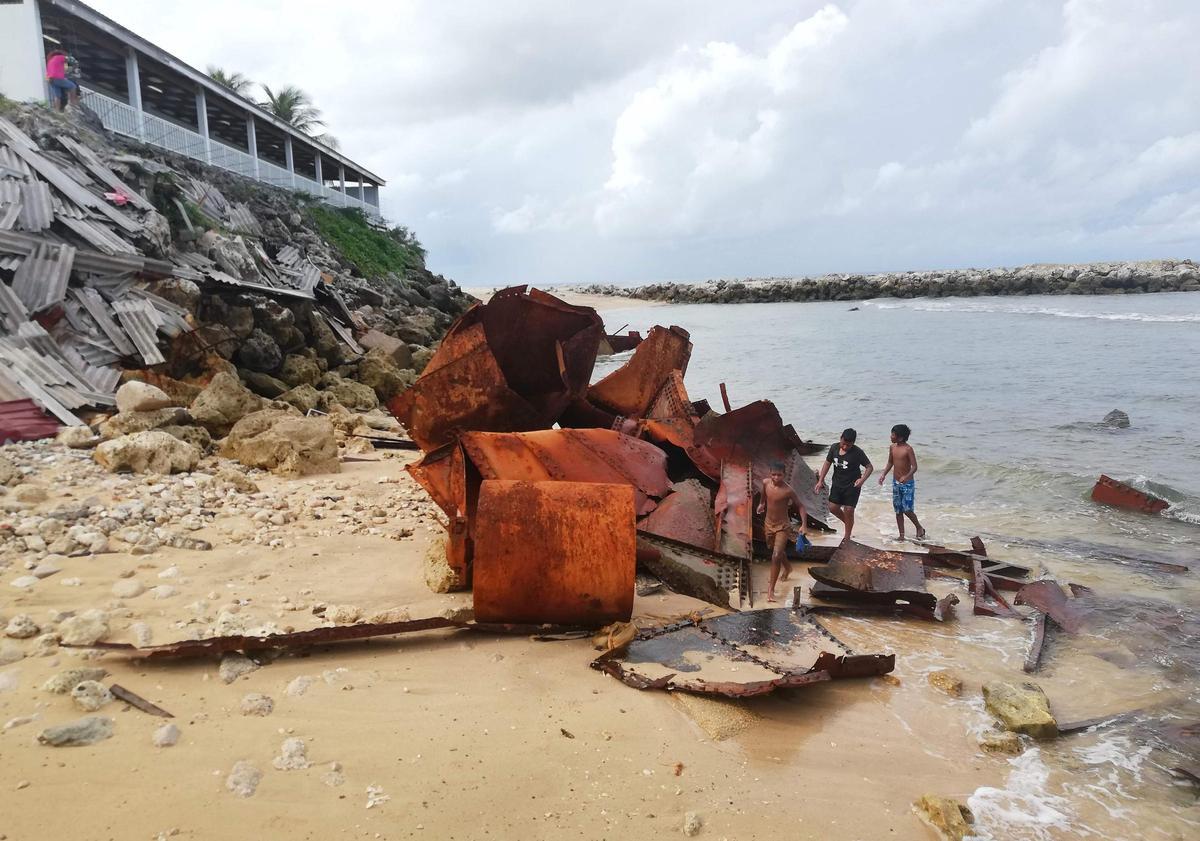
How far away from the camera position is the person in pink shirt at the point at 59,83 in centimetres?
1469

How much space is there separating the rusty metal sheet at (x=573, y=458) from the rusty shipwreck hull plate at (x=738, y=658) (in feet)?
4.32

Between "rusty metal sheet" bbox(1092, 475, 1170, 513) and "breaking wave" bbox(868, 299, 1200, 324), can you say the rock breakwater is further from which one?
"rusty metal sheet" bbox(1092, 475, 1170, 513)

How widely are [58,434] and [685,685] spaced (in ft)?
21.0

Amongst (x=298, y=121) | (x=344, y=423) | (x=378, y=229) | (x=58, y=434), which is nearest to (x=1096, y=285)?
(x=378, y=229)

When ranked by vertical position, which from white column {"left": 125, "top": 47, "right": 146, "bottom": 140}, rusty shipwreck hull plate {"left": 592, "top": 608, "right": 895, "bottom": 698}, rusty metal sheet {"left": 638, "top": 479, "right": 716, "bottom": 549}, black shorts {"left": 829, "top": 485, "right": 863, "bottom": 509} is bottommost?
rusty shipwreck hull plate {"left": 592, "top": 608, "right": 895, "bottom": 698}

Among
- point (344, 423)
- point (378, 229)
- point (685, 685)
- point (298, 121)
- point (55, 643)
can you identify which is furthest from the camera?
point (298, 121)

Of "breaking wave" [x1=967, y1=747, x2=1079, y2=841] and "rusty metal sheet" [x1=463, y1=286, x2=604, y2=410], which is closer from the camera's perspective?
"breaking wave" [x1=967, y1=747, x2=1079, y2=841]

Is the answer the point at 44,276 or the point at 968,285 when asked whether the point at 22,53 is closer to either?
the point at 44,276

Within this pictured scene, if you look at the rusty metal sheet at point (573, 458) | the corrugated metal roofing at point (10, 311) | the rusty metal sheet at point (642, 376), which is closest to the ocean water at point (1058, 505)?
the rusty metal sheet at point (573, 458)

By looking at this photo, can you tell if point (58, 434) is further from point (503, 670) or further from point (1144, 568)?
point (1144, 568)

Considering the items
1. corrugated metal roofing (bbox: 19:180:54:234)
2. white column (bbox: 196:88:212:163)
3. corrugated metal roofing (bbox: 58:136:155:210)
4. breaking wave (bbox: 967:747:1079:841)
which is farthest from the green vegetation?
breaking wave (bbox: 967:747:1079:841)

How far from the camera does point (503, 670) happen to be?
11.9ft

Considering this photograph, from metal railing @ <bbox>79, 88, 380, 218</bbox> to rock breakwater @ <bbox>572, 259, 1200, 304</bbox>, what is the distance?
137ft

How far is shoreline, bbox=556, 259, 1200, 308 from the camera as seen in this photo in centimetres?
4641
